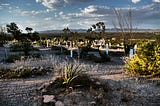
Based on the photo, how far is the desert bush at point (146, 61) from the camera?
1235 centimetres

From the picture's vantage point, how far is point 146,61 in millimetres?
12617

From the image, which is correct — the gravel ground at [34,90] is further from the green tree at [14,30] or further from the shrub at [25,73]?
the green tree at [14,30]

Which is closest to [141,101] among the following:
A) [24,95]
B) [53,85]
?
[53,85]

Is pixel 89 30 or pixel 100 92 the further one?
pixel 89 30

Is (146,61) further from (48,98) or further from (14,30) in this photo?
(14,30)

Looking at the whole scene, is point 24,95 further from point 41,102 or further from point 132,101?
point 132,101

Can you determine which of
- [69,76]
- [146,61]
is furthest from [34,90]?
[146,61]

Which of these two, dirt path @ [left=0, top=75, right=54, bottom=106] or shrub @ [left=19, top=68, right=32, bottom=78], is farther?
shrub @ [left=19, top=68, right=32, bottom=78]

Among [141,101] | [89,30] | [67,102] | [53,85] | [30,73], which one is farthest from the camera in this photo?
[89,30]

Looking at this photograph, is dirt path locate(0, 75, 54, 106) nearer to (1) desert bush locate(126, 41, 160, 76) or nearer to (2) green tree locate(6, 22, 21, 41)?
(1) desert bush locate(126, 41, 160, 76)

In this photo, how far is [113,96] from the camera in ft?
29.3

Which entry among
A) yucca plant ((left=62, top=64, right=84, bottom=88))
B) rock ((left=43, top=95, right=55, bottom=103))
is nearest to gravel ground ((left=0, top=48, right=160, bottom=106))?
rock ((left=43, top=95, right=55, bottom=103))

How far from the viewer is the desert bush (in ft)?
40.5

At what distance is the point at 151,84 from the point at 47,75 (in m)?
4.79
